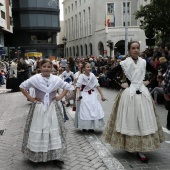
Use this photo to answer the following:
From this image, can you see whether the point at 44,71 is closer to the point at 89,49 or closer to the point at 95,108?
the point at 95,108

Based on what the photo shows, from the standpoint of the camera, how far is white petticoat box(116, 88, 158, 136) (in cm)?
527

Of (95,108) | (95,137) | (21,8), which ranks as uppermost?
(21,8)

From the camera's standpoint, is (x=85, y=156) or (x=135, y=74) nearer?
(x=135, y=74)

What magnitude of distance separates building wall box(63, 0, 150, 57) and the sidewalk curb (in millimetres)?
39669

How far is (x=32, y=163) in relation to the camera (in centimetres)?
545

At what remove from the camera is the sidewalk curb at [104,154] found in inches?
204

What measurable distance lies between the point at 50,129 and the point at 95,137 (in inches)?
83.9

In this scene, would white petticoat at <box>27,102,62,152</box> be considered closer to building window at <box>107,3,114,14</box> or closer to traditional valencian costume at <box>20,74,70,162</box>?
traditional valencian costume at <box>20,74,70,162</box>

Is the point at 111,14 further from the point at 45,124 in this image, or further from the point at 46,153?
the point at 46,153

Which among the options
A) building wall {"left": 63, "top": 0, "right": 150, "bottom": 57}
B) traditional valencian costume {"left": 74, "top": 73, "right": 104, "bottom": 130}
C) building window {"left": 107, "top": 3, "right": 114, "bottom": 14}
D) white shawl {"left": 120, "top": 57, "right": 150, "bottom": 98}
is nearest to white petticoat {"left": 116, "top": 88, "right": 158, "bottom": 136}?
white shawl {"left": 120, "top": 57, "right": 150, "bottom": 98}

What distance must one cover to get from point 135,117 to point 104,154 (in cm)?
98

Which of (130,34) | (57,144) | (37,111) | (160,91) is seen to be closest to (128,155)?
(57,144)

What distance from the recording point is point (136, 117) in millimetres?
5305

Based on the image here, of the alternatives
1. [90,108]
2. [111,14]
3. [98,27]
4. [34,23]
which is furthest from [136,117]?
[98,27]
